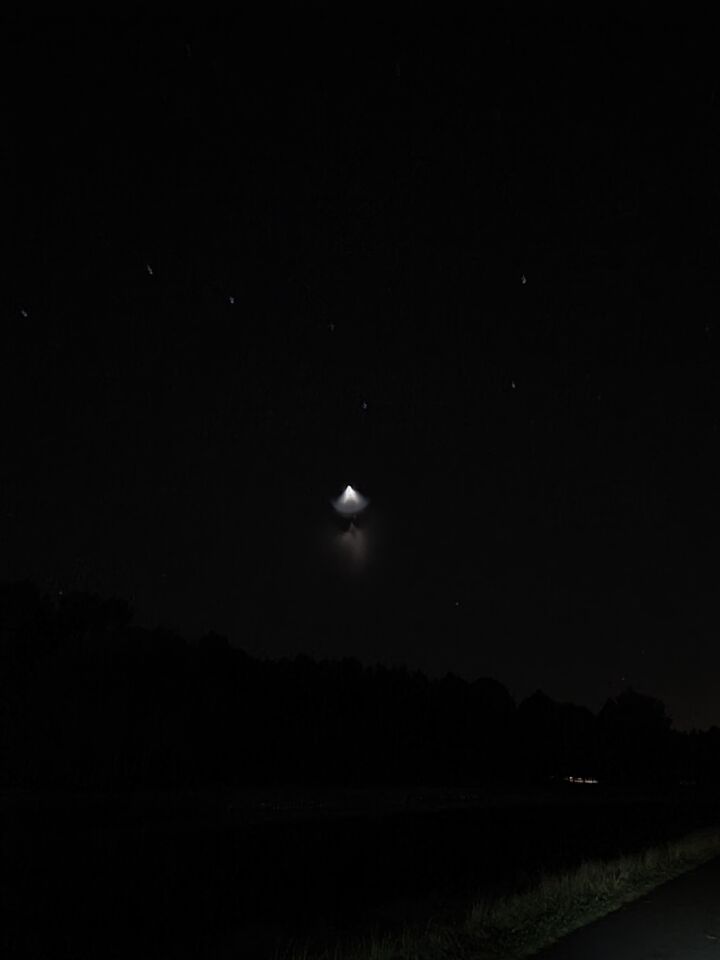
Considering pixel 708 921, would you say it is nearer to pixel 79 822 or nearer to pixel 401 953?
pixel 401 953

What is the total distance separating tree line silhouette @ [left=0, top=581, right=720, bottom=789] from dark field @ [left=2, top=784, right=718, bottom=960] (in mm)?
14287

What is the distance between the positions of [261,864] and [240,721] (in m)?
70.7

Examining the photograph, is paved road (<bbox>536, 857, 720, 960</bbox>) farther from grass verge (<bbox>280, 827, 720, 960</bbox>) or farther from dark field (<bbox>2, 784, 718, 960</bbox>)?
dark field (<bbox>2, 784, 718, 960</bbox>)

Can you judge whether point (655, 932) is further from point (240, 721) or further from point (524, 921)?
point (240, 721)

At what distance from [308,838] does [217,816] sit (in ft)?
51.5

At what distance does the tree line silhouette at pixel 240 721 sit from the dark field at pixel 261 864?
1429 cm

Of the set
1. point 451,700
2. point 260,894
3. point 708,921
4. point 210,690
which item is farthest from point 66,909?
point 451,700

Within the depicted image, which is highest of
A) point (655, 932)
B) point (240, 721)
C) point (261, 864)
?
point (240, 721)

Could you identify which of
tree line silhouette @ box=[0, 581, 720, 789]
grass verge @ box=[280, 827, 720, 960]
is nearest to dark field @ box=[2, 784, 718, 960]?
grass verge @ box=[280, 827, 720, 960]

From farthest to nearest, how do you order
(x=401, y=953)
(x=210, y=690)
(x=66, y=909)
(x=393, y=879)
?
(x=210, y=690) → (x=393, y=879) → (x=66, y=909) → (x=401, y=953)

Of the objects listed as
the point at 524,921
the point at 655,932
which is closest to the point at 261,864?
the point at 524,921

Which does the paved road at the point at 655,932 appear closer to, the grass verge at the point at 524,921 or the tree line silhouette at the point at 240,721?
the grass verge at the point at 524,921

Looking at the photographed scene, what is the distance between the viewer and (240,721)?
339ft

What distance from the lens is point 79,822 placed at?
175 ft
